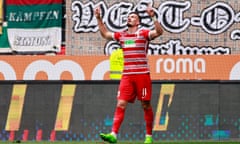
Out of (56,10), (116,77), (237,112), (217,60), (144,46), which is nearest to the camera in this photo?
(144,46)

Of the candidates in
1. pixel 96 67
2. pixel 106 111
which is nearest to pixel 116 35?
pixel 106 111

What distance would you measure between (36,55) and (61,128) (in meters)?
5.89

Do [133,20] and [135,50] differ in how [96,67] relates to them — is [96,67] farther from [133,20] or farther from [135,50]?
[133,20]

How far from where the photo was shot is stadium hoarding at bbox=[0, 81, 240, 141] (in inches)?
534

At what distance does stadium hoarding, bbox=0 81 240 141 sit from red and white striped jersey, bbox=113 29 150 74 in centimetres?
324

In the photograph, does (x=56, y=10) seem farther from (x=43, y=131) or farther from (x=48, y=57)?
(x=43, y=131)

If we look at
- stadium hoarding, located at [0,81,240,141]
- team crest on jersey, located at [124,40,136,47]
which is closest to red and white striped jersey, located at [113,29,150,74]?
team crest on jersey, located at [124,40,136,47]

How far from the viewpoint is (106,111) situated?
45.2 feet

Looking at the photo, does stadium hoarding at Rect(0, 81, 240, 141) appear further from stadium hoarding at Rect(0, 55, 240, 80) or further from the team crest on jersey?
stadium hoarding at Rect(0, 55, 240, 80)

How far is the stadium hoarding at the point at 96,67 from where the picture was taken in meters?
17.7

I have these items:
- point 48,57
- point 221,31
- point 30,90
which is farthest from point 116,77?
point 221,31

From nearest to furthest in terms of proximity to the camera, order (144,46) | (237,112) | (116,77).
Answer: (144,46) < (237,112) < (116,77)

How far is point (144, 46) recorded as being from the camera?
10484 mm

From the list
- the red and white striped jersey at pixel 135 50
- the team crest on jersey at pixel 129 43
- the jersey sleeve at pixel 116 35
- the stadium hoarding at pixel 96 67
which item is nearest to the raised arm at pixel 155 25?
the red and white striped jersey at pixel 135 50
